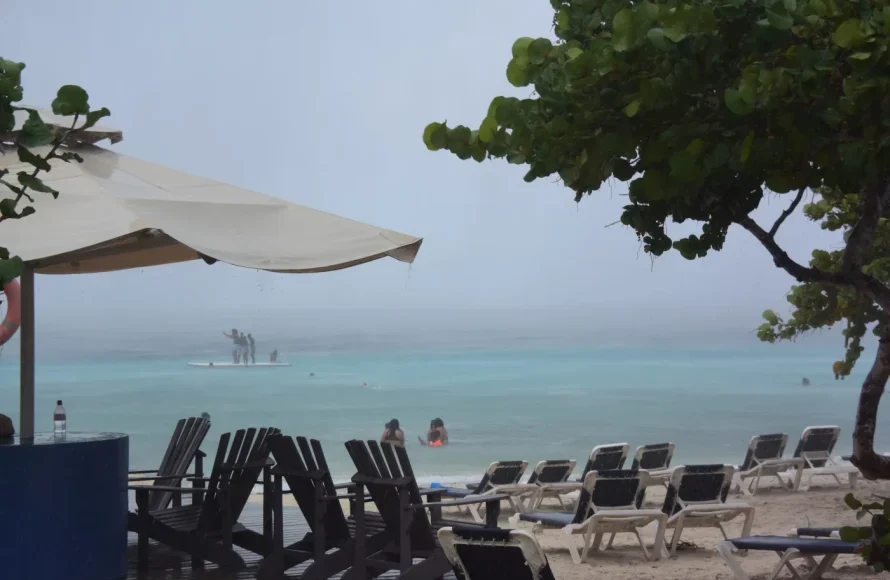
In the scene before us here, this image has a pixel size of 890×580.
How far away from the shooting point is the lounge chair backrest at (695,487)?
27.5ft

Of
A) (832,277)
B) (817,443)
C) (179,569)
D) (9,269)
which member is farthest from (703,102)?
(817,443)

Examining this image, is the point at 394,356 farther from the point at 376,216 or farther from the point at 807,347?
the point at 807,347

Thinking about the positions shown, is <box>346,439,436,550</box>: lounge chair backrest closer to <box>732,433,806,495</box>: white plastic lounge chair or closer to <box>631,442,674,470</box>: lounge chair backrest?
<box>631,442,674,470</box>: lounge chair backrest

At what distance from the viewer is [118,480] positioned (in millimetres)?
5250

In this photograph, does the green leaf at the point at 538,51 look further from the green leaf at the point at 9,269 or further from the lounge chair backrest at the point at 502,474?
the lounge chair backrest at the point at 502,474

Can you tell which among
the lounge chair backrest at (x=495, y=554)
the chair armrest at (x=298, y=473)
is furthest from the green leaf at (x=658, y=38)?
the chair armrest at (x=298, y=473)

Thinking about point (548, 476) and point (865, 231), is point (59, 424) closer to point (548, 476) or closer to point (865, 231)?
point (865, 231)

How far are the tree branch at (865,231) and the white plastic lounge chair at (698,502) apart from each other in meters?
4.47

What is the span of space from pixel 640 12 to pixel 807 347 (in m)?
134

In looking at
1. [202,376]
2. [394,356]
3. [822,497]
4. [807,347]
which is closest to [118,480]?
[822,497]

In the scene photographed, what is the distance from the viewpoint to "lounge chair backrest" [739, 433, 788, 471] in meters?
13.1

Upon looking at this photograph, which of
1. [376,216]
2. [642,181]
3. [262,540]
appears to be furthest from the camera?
[376,216]

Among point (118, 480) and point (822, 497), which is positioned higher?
point (118, 480)

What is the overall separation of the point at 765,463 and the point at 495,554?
9.32 meters
